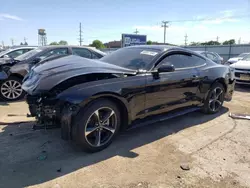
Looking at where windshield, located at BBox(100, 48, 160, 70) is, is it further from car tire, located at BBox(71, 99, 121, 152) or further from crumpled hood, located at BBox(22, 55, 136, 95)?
car tire, located at BBox(71, 99, 121, 152)

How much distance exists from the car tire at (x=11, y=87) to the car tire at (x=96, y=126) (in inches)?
145

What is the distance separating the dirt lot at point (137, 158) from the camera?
8.04ft

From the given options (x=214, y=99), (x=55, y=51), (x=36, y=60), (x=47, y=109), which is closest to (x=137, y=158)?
(x=47, y=109)

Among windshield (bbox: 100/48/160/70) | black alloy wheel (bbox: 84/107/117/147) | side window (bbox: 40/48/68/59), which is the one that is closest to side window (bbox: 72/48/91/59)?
side window (bbox: 40/48/68/59)

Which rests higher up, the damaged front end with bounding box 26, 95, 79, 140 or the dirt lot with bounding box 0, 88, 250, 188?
the damaged front end with bounding box 26, 95, 79, 140

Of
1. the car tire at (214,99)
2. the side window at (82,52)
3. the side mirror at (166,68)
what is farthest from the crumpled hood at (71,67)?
the side window at (82,52)

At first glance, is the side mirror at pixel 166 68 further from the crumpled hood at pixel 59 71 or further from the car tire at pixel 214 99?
the car tire at pixel 214 99

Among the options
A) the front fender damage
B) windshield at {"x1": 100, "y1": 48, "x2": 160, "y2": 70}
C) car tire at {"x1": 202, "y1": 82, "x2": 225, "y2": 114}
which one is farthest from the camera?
car tire at {"x1": 202, "y1": 82, "x2": 225, "y2": 114}

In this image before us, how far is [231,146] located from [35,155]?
9.60 feet

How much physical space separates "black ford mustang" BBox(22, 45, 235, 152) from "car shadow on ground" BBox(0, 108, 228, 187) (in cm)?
25

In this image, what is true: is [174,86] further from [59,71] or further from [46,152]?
[46,152]

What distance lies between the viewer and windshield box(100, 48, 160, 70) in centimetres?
361

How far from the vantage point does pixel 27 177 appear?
246cm

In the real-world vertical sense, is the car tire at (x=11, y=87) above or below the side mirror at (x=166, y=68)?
below
